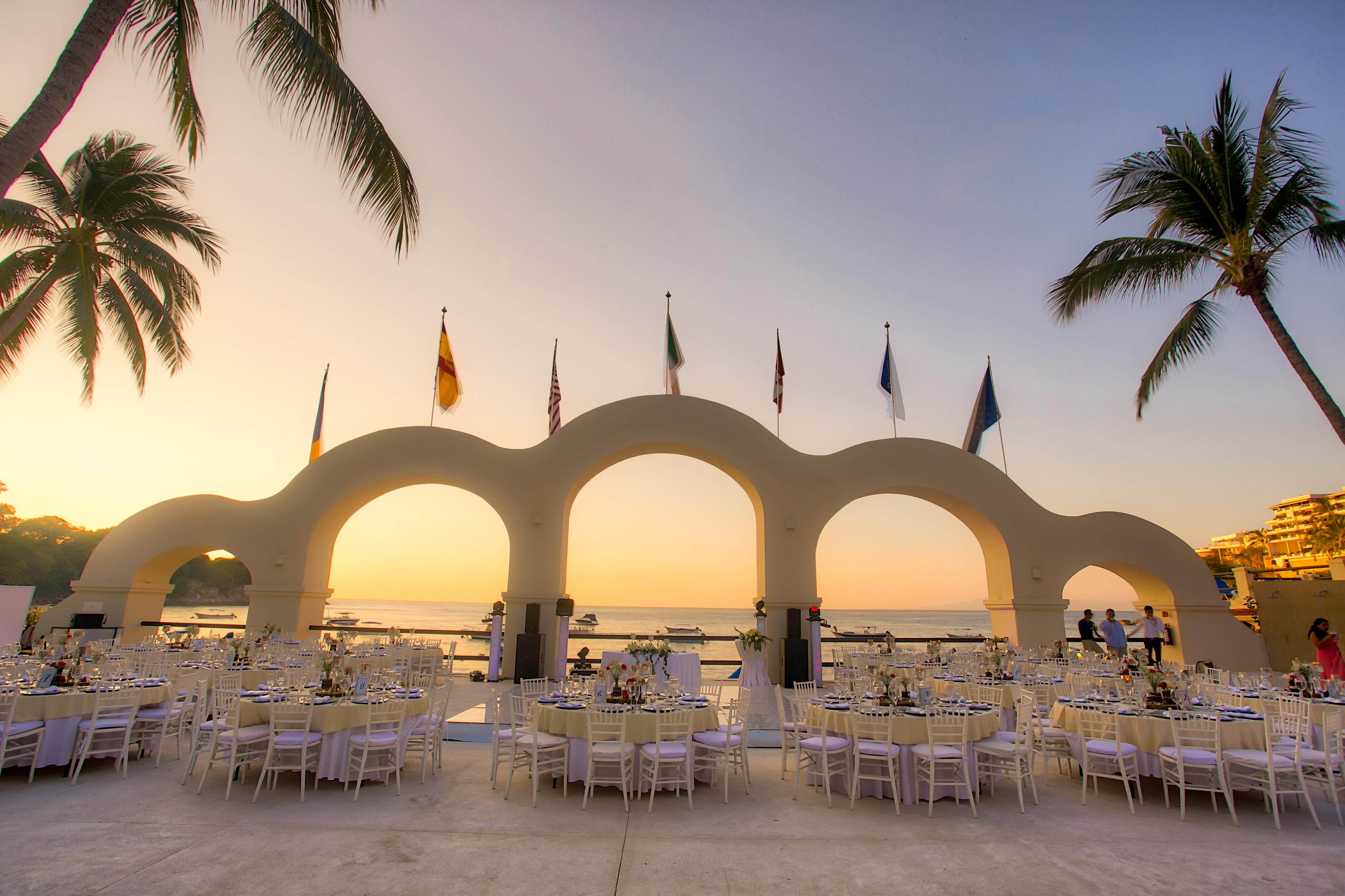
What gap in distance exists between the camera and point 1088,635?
13094mm

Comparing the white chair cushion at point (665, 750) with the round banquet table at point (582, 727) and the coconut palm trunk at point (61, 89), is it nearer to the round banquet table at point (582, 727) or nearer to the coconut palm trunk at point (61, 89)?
the round banquet table at point (582, 727)

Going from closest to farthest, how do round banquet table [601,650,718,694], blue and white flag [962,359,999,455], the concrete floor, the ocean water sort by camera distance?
the concrete floor, round banquet table [601,650,718,694], blue and white flag [962,359,999,455], the ocean water

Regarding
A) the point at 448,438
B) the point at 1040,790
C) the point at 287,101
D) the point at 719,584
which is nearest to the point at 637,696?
the point at 1040,790

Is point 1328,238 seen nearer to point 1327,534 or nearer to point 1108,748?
point 1108,748

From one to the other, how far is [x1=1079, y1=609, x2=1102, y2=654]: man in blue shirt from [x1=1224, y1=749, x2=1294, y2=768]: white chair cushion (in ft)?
24.9

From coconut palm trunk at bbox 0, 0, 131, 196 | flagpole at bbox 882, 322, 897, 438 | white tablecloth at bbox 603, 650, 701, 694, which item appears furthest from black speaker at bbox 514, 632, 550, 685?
coconut palm trunk at bbox 0, 0, 131, 196

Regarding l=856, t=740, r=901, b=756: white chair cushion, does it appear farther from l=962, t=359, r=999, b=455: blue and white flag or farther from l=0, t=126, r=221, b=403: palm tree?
l=0, t=126, r=221, b=403: palm tree

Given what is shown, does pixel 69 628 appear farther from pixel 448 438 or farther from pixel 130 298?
pixel 448 438

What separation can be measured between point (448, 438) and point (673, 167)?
7.07 metres

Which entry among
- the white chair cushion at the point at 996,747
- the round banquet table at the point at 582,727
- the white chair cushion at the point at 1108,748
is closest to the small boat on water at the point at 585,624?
the round banquet table at the point at 582,727

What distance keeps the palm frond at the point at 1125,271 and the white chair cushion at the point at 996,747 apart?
29.3 feet

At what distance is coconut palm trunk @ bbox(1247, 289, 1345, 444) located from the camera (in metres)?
9.65

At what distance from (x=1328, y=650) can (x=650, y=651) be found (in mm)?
9304

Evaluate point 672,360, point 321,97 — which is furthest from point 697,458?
point 321,97
